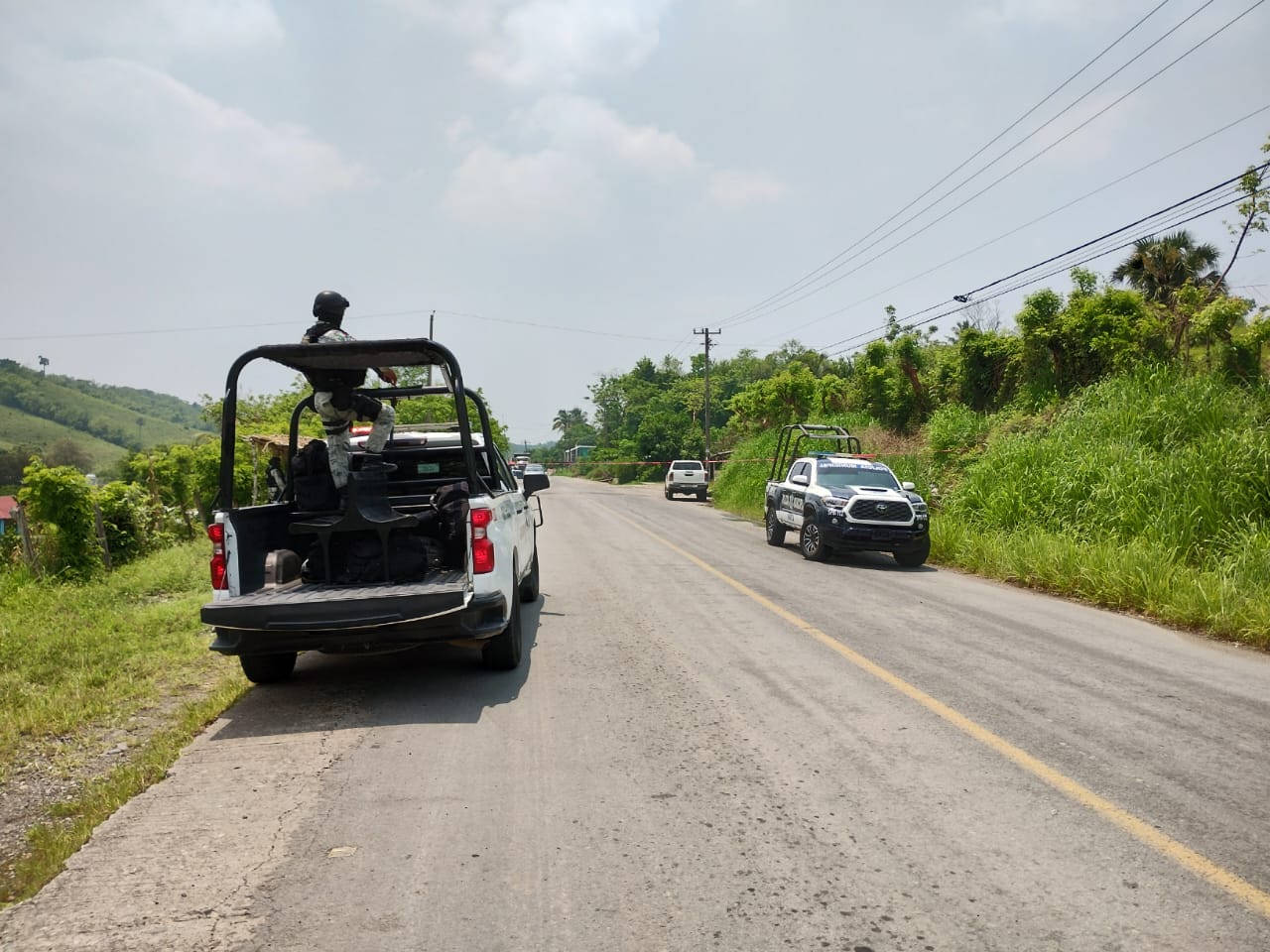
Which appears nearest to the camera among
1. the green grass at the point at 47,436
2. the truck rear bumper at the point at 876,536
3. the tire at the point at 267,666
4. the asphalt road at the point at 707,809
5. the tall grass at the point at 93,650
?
the asphalt road at the point at 707,809

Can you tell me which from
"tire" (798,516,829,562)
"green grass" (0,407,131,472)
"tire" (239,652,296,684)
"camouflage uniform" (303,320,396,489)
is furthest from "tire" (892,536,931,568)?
"green grass" (0,407,131,472)

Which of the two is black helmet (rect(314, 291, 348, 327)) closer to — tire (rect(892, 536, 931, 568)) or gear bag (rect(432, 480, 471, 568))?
gear bag (rect(432, 480, 471, 568))

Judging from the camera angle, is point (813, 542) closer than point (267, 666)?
No

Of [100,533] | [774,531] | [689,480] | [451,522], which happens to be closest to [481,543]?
[451,522]

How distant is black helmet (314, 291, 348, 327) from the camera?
6.43 m

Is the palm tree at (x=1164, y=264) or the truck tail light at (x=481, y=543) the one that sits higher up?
the palm tree at (x=1164, y=264)

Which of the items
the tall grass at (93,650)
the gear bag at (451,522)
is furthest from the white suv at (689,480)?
the gear bag at (451,522)

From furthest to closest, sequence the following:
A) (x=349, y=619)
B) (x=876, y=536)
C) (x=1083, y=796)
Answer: (x=876, y=536)
(x=349, y=619)
(x=1083, y=796)

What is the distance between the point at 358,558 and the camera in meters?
6.40

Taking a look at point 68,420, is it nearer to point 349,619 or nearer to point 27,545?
point 27,545

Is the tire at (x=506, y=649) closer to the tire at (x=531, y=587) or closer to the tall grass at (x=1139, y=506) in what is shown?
the tire at (x=531, y=587)

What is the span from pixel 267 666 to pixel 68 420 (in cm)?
16722

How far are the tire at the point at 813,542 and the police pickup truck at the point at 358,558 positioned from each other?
840 cm

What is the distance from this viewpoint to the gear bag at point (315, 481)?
674cm
